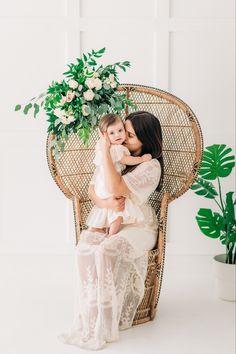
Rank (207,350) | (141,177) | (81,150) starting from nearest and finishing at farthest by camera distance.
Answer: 1. (207,350)
2. (141,177)
3. (81,150)

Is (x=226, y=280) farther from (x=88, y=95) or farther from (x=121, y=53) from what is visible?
(x=121, y=53)

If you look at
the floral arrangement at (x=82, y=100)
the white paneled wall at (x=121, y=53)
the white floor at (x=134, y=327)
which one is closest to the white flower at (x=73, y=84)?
the floral arrangement at (x=82, y=100)

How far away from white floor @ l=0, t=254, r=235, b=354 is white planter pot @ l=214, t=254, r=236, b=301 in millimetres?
42

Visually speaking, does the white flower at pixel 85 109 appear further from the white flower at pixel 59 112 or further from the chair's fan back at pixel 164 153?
the chair's fan back at pixel 164 153

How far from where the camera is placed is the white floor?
114 inches

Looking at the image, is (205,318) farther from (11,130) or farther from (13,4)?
(13,4)

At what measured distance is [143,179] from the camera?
10.1 feet

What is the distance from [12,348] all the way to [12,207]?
1.27 meters

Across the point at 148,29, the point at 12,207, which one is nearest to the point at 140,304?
the point at 12,207

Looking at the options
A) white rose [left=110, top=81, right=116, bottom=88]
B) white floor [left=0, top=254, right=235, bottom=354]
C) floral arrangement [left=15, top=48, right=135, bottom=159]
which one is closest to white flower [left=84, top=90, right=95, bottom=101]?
floral arrangement [left=15, top=48, right=135, bottom=159]

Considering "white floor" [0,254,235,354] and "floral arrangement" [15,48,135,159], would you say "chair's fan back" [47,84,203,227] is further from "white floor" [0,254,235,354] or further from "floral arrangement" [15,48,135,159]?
"white floor" [0,254,235,354]

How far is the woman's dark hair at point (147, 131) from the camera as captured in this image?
314 cm

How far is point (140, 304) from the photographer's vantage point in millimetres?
3164

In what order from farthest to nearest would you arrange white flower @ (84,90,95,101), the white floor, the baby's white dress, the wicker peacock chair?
the wicker peacock chair → the baby's white dress → white flower @ (84,90,95,101) → the white floor
